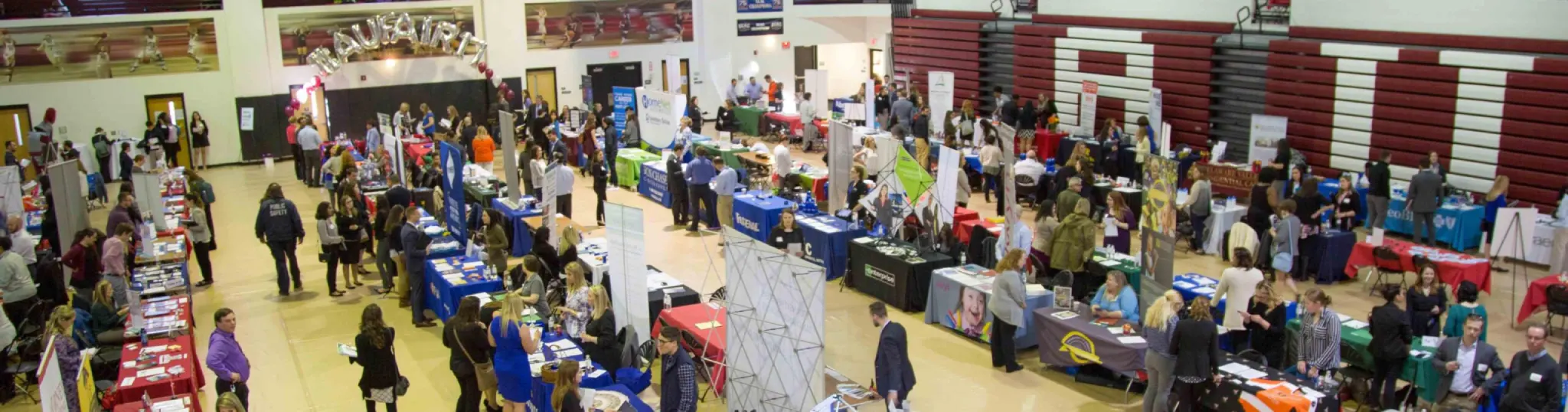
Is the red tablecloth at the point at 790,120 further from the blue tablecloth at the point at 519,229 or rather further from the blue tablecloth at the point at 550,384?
the blue tablecloth at the point at 550,384

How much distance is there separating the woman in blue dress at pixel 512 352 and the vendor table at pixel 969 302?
4.16 m

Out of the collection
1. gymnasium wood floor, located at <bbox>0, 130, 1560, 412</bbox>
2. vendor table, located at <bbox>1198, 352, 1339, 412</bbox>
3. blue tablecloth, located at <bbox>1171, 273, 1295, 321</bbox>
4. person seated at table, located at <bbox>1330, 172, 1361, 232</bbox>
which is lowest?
gymnasium wood floor, located at <bbox>0, 130, 1560, 412</bbox>

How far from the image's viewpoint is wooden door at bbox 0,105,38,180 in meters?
21.5

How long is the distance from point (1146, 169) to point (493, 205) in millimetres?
8192

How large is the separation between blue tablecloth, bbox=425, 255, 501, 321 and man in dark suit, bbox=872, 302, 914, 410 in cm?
438

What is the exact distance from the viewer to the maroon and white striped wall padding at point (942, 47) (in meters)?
24.4

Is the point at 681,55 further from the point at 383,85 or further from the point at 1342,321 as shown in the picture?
the point at 1342,321

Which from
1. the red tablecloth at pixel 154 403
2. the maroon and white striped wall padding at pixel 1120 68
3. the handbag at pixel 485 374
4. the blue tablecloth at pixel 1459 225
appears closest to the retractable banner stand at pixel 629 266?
the handbag at pixel 485 374

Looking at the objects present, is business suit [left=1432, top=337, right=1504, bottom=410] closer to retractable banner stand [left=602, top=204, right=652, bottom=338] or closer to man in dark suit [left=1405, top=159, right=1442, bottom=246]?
man in dark suit [left=1405, top=159, right=1442, bottom=246]

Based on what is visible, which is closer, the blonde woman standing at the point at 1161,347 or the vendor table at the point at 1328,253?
the blonde woman standing at the point at 1161,347

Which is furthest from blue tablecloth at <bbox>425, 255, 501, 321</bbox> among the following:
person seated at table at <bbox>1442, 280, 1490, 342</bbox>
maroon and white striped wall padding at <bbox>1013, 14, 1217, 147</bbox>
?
maroon and white striped wall padding at <bbox>1013, 14, 1217, 147</bbox>

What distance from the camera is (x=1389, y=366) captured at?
915 cm

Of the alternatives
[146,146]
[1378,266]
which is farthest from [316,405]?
[146,146]

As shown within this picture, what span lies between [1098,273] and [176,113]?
59.7ft
